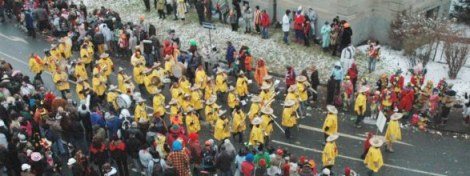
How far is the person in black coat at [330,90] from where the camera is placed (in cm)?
1812

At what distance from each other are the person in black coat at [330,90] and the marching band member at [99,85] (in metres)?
7.35

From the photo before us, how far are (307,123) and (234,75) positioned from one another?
3.97 m

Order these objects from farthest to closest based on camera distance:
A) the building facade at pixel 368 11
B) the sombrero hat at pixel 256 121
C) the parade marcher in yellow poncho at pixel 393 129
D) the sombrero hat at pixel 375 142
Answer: the building facade at pixel 368 11 < the parade marcher in yellow poncho at pixel 393 129 < the sombrero hat at pixel 256 121 < the sombrero hat at pixel 375 142

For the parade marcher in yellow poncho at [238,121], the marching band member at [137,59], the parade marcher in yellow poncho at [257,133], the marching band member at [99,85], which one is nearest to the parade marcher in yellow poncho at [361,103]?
the parade marcher in yellow poncho at [257,133]

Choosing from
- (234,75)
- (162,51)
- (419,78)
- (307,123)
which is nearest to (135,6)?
(162,51)

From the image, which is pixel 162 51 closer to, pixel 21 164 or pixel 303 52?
pixel 303 52

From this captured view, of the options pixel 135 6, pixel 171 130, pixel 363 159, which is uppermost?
pixel 135 6

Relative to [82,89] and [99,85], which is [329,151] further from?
[82,89]

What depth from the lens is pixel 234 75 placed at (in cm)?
2048

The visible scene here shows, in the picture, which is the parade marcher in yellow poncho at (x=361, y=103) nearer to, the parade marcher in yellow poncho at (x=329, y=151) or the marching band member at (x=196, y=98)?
the parade marcher in yellow poncho at (x=329, y=151)

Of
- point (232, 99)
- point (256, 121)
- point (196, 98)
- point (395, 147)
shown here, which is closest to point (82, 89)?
point (196, 98)

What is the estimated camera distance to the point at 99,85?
18.0 m

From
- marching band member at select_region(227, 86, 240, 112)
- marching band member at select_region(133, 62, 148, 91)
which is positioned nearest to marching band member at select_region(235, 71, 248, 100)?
marching band member at select_region(227, 86, 240, 112)

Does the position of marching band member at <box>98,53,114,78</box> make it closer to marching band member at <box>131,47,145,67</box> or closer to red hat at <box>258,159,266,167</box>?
marching band member at <box>131,47,145,67</box>
